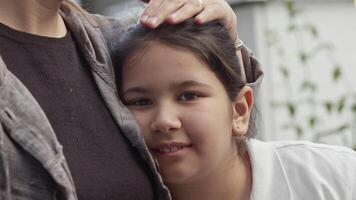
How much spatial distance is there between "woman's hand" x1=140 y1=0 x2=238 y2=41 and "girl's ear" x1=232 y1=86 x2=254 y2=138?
0.21m

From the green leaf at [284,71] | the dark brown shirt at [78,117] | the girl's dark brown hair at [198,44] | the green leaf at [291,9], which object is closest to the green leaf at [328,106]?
the green leaf at [284,71]

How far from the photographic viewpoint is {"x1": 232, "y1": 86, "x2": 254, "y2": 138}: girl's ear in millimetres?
2426

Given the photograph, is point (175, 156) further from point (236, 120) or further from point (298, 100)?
point (298, 100)

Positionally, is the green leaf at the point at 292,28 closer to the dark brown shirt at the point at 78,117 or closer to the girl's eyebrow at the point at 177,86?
the girl's eyebrow at the point at 177,86

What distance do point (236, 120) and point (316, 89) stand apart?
3.09 metres

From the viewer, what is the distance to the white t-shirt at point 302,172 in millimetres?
2373

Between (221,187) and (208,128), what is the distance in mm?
244

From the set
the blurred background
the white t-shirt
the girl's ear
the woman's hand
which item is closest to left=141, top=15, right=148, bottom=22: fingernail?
the woman's hand

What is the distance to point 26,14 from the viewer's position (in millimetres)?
2023

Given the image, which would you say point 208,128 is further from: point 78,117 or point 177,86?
point 78,117

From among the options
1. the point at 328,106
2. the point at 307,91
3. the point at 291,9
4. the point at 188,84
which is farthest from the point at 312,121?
the point at 188,84

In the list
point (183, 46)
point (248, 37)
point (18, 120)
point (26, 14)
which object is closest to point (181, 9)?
point (183, 46)

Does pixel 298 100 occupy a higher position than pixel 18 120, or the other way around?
pixel 18 120

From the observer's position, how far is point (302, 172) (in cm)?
242
